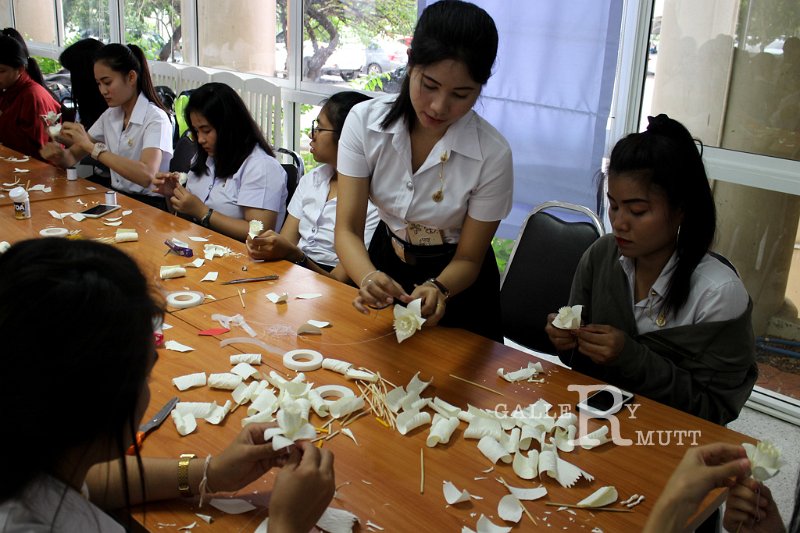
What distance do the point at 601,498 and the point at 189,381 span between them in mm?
973

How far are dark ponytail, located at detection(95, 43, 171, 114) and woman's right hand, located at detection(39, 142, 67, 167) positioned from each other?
1.73 feet

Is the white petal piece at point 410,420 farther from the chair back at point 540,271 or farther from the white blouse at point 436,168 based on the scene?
the chair back at point 540,271

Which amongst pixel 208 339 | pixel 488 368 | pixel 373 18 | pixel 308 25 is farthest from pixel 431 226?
pixel 308 25

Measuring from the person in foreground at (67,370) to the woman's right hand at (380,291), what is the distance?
0.94 metres

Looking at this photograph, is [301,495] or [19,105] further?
[19,105]

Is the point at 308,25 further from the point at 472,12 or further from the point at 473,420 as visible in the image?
the point at 473,420

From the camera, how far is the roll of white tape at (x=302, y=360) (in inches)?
70.5

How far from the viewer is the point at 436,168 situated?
2199 mm

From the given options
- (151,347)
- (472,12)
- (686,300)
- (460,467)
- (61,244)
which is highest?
(472,12)

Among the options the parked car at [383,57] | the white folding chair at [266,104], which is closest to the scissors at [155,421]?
the parked car at [383,57]

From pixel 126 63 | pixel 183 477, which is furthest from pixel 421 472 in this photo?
pixel 126 63

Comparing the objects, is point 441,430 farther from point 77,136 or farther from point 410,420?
point 77,136

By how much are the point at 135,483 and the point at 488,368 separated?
922 millimetres

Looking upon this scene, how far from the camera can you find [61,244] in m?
0.98
